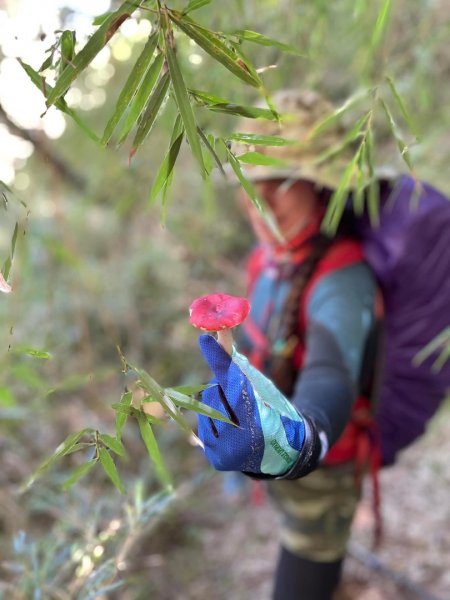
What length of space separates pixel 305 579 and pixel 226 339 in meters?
0.87

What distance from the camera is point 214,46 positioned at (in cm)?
44

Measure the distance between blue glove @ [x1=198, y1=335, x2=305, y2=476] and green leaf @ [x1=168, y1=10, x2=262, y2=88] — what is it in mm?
211

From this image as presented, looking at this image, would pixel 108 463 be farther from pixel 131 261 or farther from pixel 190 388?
pixel 131 261

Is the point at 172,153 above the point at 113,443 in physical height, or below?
above

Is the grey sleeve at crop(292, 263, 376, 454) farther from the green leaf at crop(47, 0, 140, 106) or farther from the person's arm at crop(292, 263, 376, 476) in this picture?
the green leaf at crop(47, 0, 140, 106)

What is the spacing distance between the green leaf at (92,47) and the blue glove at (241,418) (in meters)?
0.22

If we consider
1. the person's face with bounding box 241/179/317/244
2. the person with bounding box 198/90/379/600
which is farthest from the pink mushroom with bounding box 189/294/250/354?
the person's face with bounding box 241/179/317/244

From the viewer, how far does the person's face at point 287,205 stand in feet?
3.70

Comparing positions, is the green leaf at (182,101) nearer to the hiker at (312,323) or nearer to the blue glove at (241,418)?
the blue glove at (241,418)

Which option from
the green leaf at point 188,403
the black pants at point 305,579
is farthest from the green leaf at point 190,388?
the black pants at point 305,579

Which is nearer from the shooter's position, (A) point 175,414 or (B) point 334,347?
(A) point 175,414

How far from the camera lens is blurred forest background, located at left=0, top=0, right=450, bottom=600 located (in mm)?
1213

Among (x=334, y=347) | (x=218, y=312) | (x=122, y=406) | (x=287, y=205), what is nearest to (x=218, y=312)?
(x=218, y=312)

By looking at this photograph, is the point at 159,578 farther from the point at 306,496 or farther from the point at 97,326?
the point at 97,326
